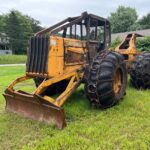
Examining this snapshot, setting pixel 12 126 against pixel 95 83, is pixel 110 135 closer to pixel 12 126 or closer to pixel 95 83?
pixel 95 83

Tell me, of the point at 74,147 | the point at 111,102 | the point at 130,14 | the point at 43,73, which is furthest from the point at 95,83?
the point at 130,14

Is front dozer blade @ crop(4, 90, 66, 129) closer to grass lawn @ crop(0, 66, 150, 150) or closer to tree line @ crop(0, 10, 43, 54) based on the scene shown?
grass lawn @ crop(0, 66, 150, 150)

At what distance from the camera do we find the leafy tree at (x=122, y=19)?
53.3 meters

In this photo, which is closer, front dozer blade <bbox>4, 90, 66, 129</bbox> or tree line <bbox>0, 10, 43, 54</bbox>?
front dozer blade <bbox>4, 90, 66, 129</bbox>

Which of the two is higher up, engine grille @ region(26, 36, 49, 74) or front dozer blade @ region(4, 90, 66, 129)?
engine grille @ region(26, 36, 49, 74)

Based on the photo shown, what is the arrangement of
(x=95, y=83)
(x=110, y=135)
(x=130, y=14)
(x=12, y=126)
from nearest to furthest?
1. (x=110, y=135)
2. (x=12, y=126)
3. (x=95, y=83)
4. (x=130, y=14)

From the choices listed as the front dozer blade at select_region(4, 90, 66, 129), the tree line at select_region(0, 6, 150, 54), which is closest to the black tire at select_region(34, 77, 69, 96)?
the front dozer blade at select_region(4, 90, 66, 129)

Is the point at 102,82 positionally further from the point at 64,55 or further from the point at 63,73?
the point at 64,55

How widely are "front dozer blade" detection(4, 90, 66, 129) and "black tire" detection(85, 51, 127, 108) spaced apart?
0.97 m

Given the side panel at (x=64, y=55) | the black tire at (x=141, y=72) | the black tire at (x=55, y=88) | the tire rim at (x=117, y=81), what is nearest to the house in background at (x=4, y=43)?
the black tire at (x=141, y=72)

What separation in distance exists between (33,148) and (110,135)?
1253 mm

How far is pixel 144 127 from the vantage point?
15.6 ft

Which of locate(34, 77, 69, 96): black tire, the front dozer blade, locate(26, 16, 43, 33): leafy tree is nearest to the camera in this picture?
the front dozer blade

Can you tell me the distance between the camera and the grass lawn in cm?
411
